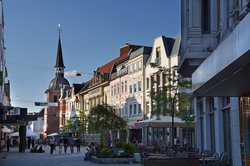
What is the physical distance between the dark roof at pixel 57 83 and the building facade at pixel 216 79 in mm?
107994

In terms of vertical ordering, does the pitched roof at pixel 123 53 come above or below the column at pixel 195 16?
above

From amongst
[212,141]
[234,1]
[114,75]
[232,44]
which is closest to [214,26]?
[234,1]

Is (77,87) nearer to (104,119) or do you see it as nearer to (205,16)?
(104,119)

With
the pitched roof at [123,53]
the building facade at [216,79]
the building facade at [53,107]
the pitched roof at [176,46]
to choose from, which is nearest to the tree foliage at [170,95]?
the building facade at [216,79]

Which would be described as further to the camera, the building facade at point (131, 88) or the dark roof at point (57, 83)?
the dark roof at point (57, 83)

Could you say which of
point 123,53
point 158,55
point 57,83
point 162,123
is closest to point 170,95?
point 162,123

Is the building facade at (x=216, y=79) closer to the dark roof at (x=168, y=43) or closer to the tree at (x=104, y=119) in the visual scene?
the tree at (x=104, y=119)

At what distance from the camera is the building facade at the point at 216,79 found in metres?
11.3

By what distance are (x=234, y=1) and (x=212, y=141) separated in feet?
29.2

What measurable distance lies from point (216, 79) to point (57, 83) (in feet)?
414

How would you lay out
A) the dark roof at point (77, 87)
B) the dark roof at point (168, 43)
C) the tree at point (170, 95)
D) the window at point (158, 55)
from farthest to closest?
the dark roof at point (77, 87), the window at point (158, 55), the dark roof at point (168, 43), the tree at point (170, 95)

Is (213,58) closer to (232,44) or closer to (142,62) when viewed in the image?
(232,44)

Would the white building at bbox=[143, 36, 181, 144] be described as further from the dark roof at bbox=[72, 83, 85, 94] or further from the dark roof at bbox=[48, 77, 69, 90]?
the dark roof at bbox=[48, 77, 69, 90]

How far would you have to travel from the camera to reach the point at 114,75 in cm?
7431
